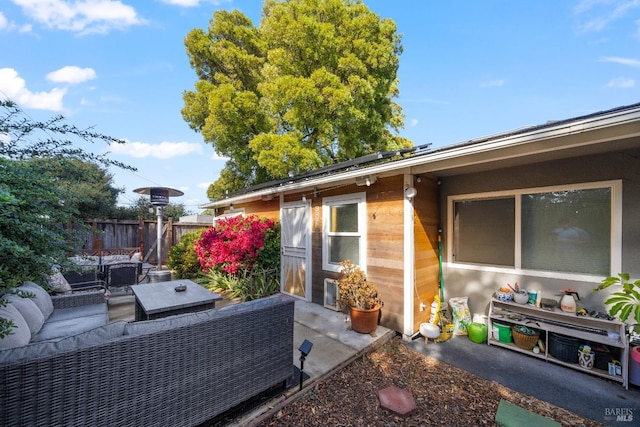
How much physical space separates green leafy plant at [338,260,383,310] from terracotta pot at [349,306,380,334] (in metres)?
0.09

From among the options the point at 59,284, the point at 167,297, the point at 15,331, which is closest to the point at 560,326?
the point at 167,297

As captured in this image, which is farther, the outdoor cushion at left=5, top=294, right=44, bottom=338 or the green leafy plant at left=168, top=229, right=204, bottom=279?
the green leafy plant at left=168, top=229, right=204, bottom=279

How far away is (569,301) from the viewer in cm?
306

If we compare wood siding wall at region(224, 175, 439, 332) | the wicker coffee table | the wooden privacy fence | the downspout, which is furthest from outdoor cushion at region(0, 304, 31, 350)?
the wooden privacy fence

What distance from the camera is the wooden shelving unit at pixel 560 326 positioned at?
2.74 meters

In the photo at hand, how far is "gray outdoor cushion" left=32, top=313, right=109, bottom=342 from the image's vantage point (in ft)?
8.87

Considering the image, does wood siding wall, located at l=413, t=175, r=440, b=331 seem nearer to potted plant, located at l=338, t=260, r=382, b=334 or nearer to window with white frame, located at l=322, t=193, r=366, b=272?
potted plant, located at l=338, t=260, r=382, b=334

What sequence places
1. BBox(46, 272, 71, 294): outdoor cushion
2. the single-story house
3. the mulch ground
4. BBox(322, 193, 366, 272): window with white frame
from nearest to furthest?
the mulch ground → the single-story house → BBox(46, 272, 71, 294): outdoor cushion → BBox(322, 193, 366, 272): window with white frame

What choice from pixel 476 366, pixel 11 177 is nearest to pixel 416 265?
pixel 476 366

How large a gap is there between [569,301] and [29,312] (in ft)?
20.1

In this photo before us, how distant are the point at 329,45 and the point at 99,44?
5.81 meters

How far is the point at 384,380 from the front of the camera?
2.79 m

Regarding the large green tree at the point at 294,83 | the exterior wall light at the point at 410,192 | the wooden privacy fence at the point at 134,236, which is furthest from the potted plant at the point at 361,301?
the wooden privacy fence at the point at 134,236

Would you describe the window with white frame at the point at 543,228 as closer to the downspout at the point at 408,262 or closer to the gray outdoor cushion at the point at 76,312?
the downspout at the point at 408,262
